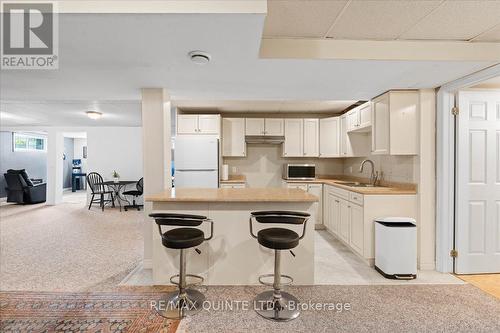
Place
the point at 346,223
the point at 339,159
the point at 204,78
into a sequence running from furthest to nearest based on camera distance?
the point at 339,159, the point at 346,223, the point at 204,78

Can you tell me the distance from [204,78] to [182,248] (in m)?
1.72

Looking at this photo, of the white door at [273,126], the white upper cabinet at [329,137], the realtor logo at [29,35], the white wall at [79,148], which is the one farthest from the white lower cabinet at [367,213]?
the white wall at [79,148]

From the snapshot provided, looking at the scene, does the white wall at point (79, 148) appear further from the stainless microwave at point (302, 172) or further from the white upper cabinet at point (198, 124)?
the stainless microwave at point (302, 172)

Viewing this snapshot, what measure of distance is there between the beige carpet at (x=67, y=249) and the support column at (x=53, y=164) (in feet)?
3.83

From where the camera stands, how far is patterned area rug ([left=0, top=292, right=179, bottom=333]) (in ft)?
6.41

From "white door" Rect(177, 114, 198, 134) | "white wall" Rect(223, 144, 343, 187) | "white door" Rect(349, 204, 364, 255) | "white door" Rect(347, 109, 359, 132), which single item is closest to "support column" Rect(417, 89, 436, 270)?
"white door" Rect(349, 204, 364, 255)

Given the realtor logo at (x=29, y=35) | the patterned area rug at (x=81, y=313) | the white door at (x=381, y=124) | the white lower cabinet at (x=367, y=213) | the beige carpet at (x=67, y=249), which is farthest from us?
the white door at (x=381, y=124)

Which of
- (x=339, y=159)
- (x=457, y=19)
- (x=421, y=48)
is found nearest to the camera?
(x=457, y=19)

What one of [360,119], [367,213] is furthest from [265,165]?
[367,213]

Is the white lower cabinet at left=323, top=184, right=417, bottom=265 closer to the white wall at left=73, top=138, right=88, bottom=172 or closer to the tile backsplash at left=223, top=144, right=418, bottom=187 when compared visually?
the tile backsplash at left=223, top=144, right=418, bottom=187

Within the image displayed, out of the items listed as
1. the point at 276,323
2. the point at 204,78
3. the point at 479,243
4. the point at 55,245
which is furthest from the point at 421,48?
the point at 55,245

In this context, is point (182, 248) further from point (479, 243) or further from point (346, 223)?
point (479, 243)

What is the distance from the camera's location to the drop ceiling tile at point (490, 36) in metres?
2.04

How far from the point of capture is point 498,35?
6.94 feet
